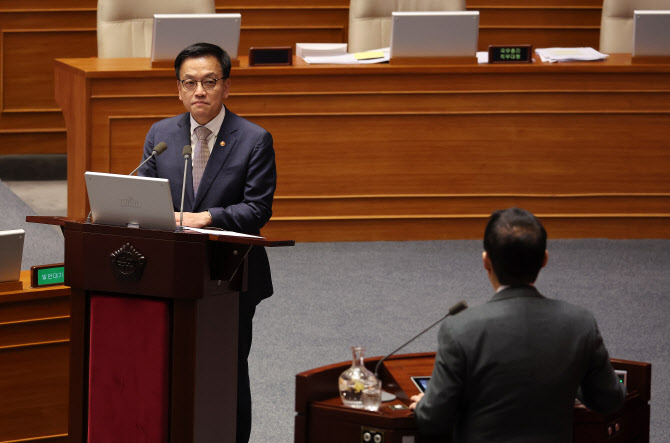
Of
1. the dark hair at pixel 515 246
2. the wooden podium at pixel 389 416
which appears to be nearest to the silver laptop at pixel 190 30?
the wooden podium at pixel 389 416

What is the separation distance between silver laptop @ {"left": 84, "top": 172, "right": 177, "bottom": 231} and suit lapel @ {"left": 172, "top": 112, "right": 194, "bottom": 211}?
476 mm

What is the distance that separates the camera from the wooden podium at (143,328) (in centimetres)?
260

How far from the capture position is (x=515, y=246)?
2141mm

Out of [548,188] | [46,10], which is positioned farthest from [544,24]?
[46,10]

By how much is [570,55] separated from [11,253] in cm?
381

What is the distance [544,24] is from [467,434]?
20.4 feet

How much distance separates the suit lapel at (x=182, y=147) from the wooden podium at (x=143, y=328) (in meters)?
0.46

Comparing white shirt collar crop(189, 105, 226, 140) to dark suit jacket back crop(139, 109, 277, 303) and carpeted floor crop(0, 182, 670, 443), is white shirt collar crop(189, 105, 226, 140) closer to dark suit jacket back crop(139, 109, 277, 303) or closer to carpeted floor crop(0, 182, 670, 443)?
dark suit jacket back crop(139, 109, 277, 303)

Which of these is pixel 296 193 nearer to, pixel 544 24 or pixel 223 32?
pixel 223 32

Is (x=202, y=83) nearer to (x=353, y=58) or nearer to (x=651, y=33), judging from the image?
(x=353, y=58)

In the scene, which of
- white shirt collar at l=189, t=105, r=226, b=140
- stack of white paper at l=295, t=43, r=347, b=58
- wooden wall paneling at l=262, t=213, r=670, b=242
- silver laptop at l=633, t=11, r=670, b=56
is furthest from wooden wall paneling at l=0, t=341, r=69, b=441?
silver laptop at l=633, t=11, r=670, b=56

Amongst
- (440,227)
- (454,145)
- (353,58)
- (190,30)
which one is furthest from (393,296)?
(190,30)

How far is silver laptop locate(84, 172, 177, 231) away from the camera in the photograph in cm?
254

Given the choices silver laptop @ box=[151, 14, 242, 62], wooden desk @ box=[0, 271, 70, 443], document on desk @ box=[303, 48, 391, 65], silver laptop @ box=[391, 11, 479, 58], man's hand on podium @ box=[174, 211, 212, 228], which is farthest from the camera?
document on desk @ box=[303, 48, 391, 65]
